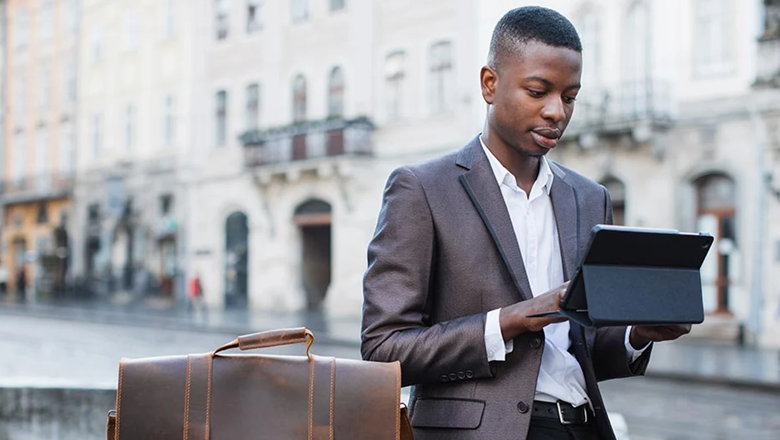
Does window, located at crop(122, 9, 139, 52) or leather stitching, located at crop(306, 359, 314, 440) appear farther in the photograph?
window, located at crop(122, 9, 139, 52)

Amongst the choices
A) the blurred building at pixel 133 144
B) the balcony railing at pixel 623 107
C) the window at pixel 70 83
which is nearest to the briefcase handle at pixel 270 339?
the balcony railing at pixel 623 107

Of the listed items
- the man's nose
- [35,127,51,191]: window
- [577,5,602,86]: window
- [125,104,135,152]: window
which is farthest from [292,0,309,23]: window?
the man's nose

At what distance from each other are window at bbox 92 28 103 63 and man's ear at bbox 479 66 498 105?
4216 cm

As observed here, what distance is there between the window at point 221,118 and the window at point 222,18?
207 centimetres

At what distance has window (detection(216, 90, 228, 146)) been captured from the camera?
35.9 metres

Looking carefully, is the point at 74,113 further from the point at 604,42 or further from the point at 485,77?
the point at 485,77

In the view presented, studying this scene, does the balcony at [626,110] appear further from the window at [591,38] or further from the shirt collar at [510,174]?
the shirt collar at [510,174]

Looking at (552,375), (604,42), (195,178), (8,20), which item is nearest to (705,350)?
(604,42)

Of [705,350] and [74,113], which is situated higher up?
[74,113]

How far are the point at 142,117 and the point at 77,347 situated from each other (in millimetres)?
20870

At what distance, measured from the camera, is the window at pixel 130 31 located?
40.2 m

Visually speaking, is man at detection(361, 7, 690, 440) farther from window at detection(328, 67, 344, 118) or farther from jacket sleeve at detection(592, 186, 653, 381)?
window at detection(328, 67, 344, 118)

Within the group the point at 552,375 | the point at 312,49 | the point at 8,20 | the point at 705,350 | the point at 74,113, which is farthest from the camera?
the point at 8,20

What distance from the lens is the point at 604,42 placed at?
2373cm
